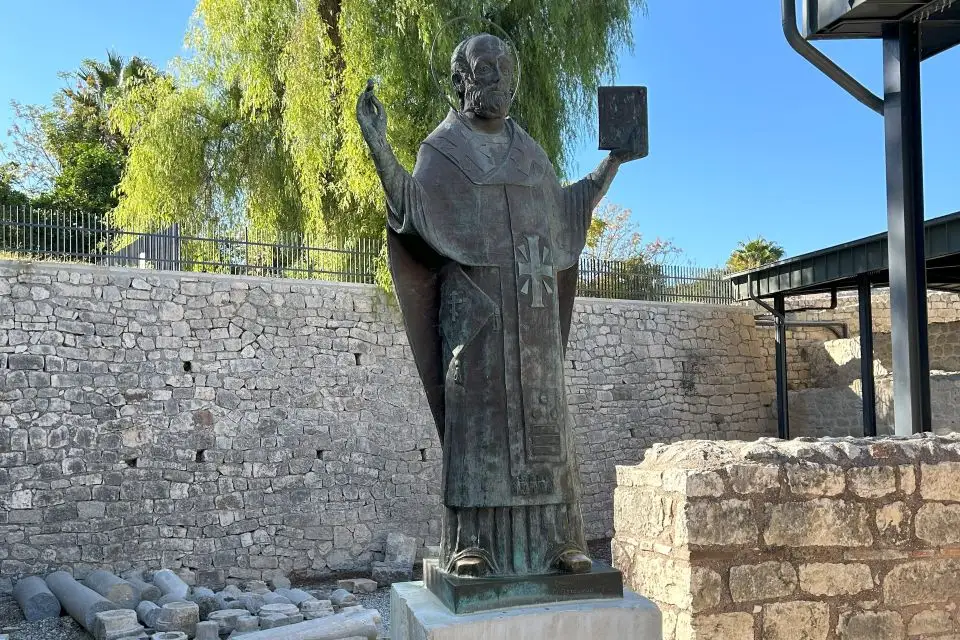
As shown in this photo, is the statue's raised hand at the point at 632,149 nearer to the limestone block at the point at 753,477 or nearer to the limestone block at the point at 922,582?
the limestone block at the point at 753,477

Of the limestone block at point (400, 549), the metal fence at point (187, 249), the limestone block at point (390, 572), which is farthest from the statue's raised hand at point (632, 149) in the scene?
the limestone block at point (400, 549)

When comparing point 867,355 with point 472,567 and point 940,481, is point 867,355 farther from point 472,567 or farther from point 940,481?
point 472,567

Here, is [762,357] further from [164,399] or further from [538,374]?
[538,374]

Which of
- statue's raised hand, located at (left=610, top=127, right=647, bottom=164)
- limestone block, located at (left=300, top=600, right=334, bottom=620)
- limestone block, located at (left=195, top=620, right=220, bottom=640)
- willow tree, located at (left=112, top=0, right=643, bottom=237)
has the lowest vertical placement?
limestone block, located at (left=300, top=600, right=334, bottom=620)

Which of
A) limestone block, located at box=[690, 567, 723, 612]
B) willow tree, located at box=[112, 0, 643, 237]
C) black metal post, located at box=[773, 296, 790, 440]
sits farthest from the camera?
black metal post, located at box=[773, 296, 790, 440]

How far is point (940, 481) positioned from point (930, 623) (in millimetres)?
638

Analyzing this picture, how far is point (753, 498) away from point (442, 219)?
205cm

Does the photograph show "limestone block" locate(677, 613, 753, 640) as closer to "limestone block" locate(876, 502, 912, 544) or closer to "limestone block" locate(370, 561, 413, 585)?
"limestone block" locate(876, 502, 912, 544)

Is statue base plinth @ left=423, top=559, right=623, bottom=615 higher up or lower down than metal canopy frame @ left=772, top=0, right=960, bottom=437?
lower down

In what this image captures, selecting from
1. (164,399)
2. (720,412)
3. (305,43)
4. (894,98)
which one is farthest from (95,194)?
(894,98)

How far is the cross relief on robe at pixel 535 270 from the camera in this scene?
8.89 feet

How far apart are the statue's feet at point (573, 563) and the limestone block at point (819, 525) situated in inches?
62.3

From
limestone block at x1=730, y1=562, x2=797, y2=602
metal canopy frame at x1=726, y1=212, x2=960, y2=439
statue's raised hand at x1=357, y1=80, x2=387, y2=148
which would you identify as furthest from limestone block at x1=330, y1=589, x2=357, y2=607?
metal canopy frame at x1=726, y1=212, x2=960, y2=439

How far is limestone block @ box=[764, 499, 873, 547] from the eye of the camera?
12.7 feet
